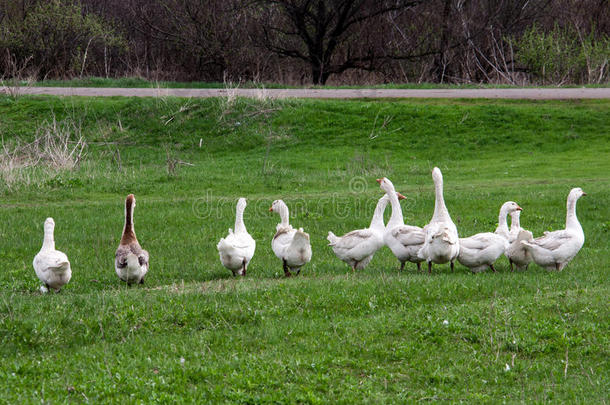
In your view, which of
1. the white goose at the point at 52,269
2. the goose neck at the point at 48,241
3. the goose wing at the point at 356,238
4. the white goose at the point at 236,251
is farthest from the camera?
the goose wing at the point at 356,238

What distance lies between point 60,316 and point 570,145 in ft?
64.7

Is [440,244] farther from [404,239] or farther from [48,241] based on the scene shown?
[48,241]

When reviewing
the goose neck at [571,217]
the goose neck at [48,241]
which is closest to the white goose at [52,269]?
the goose neck at [48,241]

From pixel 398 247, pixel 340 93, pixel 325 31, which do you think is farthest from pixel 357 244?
pixel 325 31

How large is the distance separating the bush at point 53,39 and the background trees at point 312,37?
0.05m

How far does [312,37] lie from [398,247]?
87.2 feet

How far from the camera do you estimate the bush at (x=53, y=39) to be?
3597 cm

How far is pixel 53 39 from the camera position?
36125 millimetres

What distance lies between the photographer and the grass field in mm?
6777

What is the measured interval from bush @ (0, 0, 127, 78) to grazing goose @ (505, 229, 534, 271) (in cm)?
2895

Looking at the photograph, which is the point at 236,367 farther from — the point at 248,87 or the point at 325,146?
the point at 248,87

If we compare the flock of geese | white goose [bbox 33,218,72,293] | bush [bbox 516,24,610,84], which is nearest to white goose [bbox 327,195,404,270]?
the flock of geese

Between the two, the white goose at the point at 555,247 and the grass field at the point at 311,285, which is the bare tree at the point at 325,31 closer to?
the grass field at the point at 311,285

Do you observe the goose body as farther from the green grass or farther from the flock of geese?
the green grass
